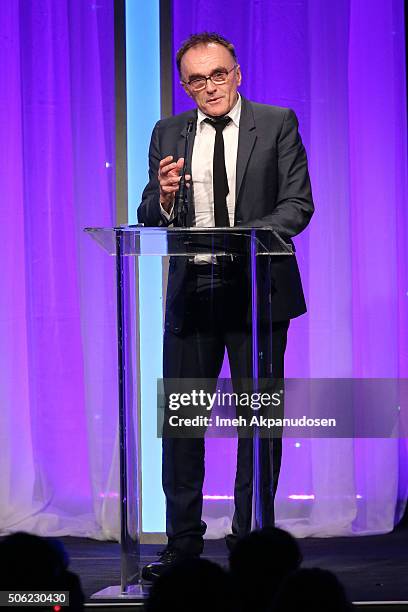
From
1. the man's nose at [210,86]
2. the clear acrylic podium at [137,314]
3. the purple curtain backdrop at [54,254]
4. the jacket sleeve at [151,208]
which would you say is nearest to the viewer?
the clear acrylic podium at [137,314]

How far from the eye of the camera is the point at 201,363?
267cm

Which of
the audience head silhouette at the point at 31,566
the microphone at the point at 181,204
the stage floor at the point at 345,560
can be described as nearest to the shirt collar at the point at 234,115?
the microphone at the point at 181,204

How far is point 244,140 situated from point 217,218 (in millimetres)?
287

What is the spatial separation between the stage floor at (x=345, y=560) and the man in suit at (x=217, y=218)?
0.17 m

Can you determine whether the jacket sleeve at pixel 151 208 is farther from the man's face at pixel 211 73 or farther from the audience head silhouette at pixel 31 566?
the audience head silhouette at pixel 31 566

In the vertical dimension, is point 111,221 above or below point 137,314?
above

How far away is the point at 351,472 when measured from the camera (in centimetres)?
444

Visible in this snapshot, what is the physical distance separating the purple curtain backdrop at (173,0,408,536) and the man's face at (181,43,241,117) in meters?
1.29

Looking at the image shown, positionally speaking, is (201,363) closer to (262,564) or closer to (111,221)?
(262,564)

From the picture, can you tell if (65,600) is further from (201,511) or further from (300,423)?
(300,423)

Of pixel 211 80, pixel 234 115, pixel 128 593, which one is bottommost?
pixel 128 593

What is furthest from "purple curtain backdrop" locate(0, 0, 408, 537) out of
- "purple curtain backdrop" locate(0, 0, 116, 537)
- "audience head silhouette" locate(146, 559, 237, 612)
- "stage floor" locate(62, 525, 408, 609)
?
"audience head silhouette" locate(146, 559, 237, 612)

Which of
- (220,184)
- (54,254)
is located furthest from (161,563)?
(54,254)

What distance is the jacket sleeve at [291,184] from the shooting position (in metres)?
2.98
